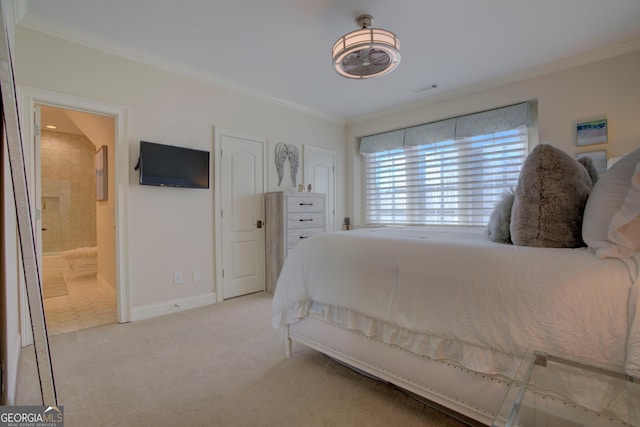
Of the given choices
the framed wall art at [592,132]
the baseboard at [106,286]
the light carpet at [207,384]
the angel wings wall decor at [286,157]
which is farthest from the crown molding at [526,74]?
the baseboard at [106,286]

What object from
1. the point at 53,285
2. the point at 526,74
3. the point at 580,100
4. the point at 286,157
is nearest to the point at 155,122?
the point at 286,157

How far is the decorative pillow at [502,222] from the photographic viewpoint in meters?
1.52

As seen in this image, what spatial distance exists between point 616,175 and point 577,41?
2.55 meters

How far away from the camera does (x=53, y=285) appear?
430 cm

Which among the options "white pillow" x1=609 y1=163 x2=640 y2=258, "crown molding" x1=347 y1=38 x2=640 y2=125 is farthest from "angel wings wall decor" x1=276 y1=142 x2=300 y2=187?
"white pillow" x1=609 y1=163 x2=640 y2=258

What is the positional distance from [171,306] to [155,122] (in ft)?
6.25

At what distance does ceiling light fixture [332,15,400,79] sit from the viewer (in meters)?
2.18

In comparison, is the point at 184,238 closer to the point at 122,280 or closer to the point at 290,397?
the point at 122,280

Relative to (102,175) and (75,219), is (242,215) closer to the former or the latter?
(102,175)

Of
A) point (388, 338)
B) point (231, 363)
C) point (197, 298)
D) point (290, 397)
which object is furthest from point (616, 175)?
point (197, 298)

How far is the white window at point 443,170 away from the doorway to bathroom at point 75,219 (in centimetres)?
371

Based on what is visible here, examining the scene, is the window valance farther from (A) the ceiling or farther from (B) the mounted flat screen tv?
(B) the mounted flat screen tv

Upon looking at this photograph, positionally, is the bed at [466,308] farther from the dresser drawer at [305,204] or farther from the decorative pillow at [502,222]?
the dresser drawer at [305,204]

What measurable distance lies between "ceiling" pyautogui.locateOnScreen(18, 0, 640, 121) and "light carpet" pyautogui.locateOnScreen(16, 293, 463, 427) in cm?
260
